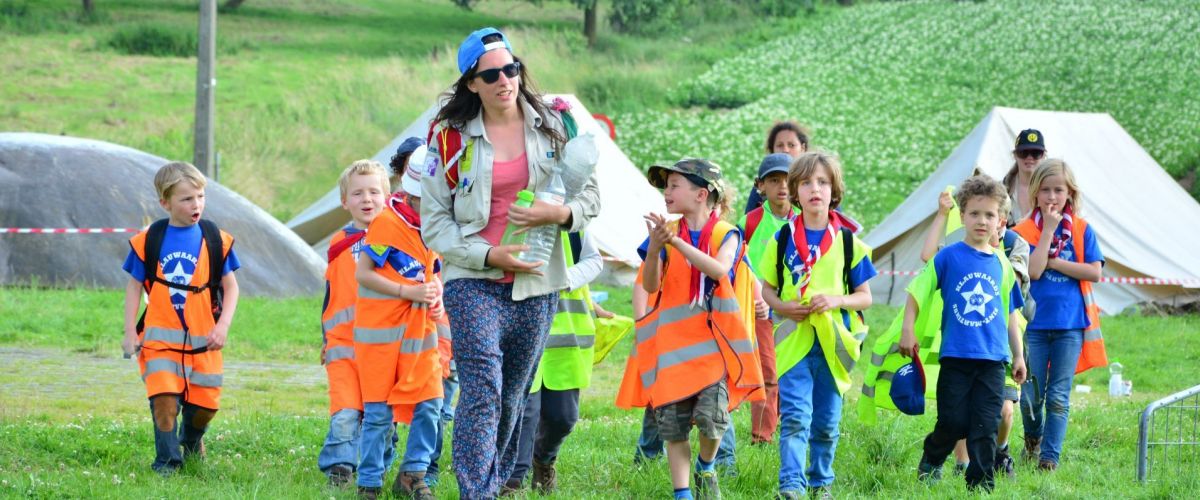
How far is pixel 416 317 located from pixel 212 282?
1.20 m

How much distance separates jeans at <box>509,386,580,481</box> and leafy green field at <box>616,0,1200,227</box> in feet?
56.4

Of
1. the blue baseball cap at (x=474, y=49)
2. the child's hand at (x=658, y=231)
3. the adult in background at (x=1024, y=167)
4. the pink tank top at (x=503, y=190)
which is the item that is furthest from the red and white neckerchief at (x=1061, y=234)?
the blue baseball cap at (x=474, y=49)

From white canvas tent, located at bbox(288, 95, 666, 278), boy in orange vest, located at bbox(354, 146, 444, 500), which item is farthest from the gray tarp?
boy in orange vest, located at bbox(354, 146, 444, 500)

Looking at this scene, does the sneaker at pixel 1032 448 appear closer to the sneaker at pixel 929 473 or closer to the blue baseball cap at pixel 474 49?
the sneaker at pixel 929 473

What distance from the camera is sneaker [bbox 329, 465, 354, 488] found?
236 inches

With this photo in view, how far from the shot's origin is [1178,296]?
1507 centimetres

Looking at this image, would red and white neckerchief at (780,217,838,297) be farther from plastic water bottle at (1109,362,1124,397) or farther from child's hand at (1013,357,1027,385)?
plastic water bottle at (1109,362,1124,397)

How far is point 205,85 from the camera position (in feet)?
53.3

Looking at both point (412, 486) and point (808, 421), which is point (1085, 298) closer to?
point (808, 421)

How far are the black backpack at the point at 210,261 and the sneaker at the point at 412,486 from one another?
1.32m

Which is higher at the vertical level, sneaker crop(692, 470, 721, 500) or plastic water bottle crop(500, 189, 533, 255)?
plastic water bottle crop(500, 189, 533, 255)

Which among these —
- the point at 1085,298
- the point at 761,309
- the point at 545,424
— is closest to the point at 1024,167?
the point at 1085,298

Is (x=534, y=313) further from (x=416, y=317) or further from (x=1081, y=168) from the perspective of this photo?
(x=1081, y=168)

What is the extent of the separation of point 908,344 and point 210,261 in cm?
314
